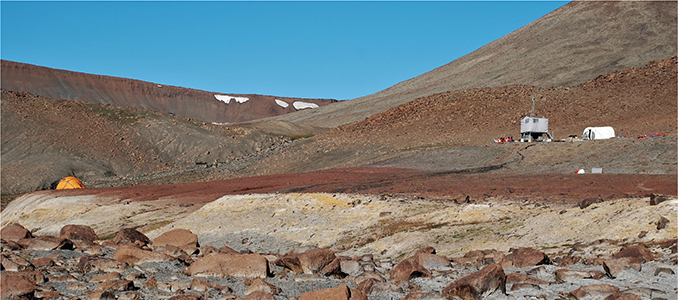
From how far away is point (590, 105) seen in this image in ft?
184

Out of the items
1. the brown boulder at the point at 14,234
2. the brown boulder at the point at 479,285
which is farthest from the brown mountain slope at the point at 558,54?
the brown boulder at the point at 14,234

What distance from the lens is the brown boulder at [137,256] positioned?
10.9 metres

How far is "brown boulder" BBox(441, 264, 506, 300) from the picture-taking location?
8.38 metres

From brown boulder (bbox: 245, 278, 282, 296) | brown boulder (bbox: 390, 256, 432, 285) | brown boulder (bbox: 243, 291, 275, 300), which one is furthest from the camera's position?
brown boulder (bbox: 390, 256, 432, 285)

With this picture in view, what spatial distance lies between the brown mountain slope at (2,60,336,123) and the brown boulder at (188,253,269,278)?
160 metres

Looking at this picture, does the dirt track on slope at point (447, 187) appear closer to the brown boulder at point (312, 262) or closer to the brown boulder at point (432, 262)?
the brown boulder at point (432, 262)

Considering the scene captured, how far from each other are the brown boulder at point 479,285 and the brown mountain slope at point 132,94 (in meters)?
163

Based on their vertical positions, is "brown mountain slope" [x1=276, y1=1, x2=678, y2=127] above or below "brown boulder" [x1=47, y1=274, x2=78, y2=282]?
above

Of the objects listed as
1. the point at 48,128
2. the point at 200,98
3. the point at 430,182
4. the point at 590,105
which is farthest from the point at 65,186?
the point at 200,98

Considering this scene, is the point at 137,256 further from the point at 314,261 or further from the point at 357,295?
the point at 357,295

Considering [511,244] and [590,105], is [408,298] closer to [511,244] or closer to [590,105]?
[511,244]

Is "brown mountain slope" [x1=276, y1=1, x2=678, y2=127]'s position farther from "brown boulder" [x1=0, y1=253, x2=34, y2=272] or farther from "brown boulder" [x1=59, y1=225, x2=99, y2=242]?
"brown boulder" [x1=0, y1=253, x2=34, y2=272]

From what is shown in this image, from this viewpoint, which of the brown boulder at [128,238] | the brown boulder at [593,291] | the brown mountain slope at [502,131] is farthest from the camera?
the brown mountain slope at [502,131]

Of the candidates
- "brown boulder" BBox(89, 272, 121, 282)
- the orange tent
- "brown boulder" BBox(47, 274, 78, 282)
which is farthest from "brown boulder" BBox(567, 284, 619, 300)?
the orange tent
